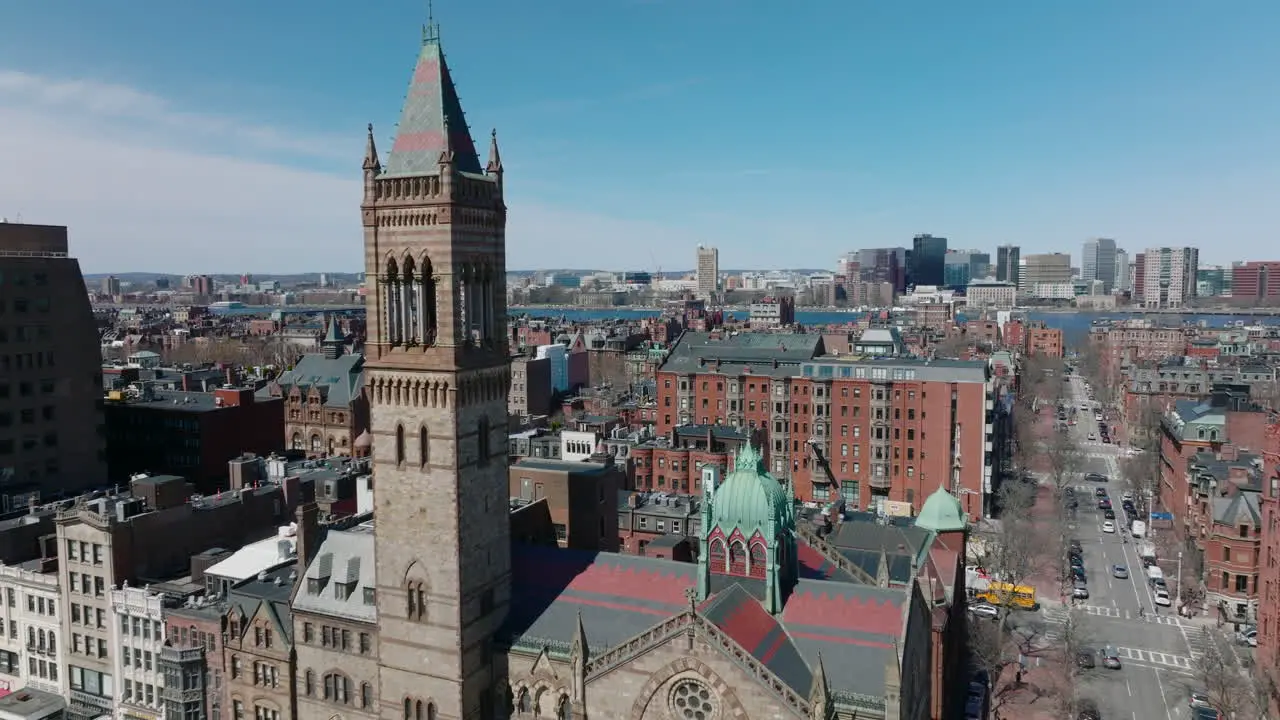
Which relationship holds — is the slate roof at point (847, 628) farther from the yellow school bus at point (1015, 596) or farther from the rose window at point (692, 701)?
the yellow school bus at point (1015, 596)

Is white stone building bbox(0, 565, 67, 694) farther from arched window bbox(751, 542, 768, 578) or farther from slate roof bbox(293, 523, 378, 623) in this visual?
arched window bbox(751, 542, 768, 578)

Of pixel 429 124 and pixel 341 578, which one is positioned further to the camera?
pixel 341 578

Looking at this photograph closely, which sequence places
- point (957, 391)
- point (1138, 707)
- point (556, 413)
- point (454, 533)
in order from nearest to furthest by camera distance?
point (454, 533) → point (1138, 707) → point (957, 391) → point (556, 413)

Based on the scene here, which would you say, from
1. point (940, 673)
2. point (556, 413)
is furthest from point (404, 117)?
point (556, 413)

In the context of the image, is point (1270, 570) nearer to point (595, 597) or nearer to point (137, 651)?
point (595, 597)

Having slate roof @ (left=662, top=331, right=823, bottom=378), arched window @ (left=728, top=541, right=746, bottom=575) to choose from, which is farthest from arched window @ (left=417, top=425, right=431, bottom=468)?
slate roof @ (left=662, top=331, right=823, bottom=378)

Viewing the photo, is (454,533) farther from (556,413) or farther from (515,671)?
(556,413)

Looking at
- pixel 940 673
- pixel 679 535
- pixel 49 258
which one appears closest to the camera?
pixel 940 673

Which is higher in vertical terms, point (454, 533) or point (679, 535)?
Answer: point (454, 533)

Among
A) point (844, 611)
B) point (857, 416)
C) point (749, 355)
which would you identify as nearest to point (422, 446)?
point (844, 611)
